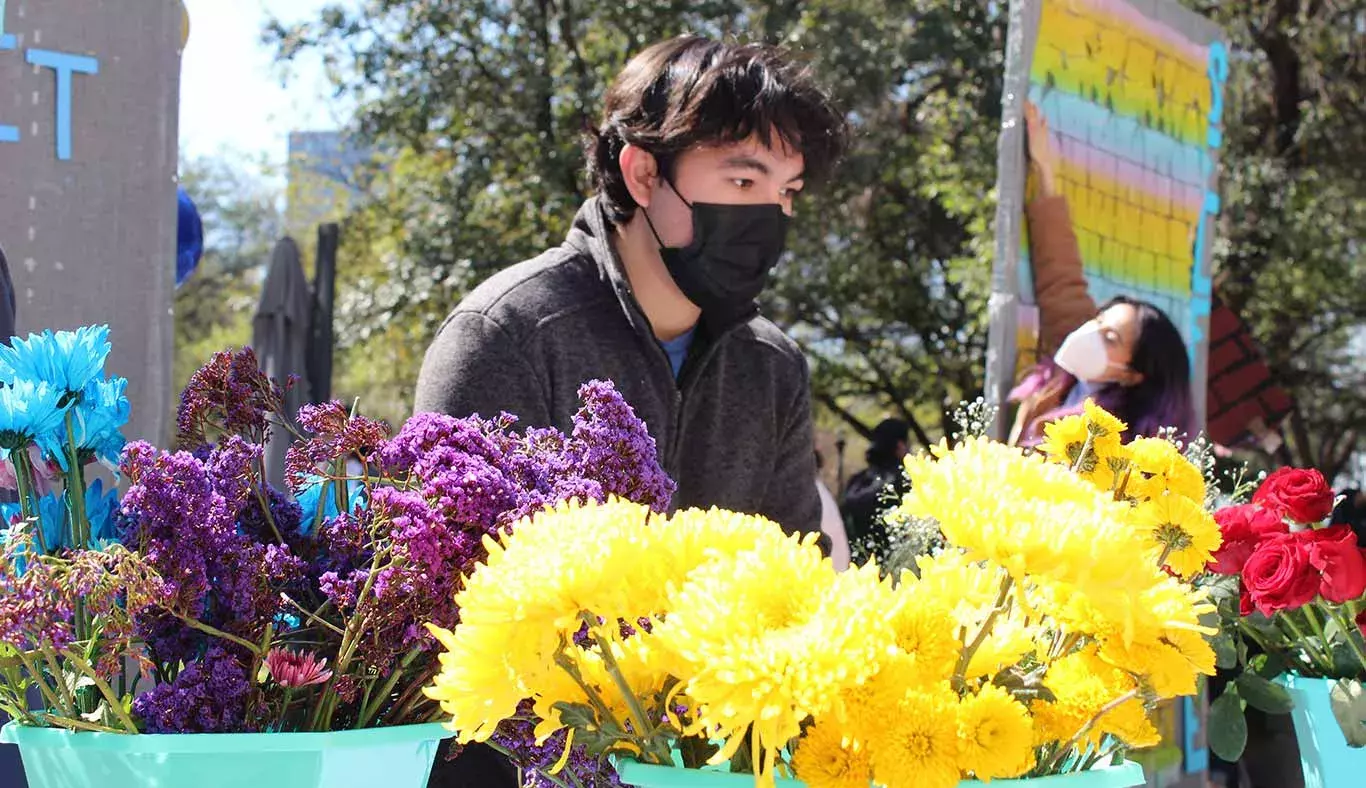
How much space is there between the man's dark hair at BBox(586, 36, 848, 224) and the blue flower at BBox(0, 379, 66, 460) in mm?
1130

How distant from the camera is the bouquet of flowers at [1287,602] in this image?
139 cm

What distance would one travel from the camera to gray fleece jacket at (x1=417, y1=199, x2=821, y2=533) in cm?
182

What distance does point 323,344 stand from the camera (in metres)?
6.41

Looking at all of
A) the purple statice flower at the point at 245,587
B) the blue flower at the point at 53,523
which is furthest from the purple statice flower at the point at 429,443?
the blue flower at the point at 53,523

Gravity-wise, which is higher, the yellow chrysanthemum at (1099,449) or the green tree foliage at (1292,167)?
the green tree foliage at (1292,167)

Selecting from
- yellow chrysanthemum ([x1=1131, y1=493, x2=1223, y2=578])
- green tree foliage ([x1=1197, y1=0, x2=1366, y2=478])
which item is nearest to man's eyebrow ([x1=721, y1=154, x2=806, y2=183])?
yellow chrysanthemum ([x1=1131, y1=493, x2=1223, y2=578])

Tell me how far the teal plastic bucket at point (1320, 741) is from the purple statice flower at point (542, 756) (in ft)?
2.84

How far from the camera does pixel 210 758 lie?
0.85m

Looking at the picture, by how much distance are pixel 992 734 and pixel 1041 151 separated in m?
3.02

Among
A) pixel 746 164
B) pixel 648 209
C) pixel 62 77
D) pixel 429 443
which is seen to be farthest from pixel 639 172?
pixel 429 443

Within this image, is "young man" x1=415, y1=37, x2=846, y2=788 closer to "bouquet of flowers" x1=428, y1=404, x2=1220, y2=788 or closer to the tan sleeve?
"bouquet of flowers" x1=428, y1=404, x2=1220, y2=788

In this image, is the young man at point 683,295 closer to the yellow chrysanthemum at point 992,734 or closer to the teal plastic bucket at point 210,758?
the teal plastic bucket at point 210,758

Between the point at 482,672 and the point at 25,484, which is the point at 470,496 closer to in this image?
the point at 482,672

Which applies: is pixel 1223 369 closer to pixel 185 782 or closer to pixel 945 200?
pixel 945 200
